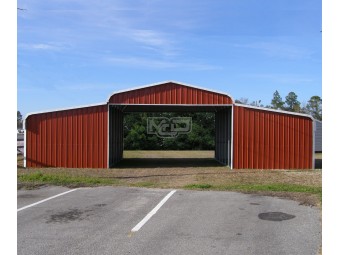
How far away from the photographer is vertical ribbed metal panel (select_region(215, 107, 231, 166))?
72.4ft

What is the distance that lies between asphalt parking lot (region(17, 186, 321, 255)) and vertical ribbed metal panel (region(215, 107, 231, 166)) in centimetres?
1073

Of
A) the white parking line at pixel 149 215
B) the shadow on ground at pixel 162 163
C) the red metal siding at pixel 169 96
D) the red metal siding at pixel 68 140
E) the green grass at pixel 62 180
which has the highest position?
the red metal siding at pixel 169 96

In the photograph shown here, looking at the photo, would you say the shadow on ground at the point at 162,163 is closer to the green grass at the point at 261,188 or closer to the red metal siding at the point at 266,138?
the red metal siding at the point at 266,138

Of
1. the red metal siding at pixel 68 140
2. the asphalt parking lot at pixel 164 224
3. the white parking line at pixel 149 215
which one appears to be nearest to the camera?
the asphalt parking lot at pixel 164 224

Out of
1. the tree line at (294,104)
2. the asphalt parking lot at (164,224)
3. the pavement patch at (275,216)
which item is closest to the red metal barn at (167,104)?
the asphalt parking lot at (164,224)

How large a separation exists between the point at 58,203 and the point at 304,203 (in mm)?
5967

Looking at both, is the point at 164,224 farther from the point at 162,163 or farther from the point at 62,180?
the point at 162,163

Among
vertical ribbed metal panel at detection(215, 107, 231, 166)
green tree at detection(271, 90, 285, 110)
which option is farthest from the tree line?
vertical ribbed metal panel at detection(215, 107, 231, 166)

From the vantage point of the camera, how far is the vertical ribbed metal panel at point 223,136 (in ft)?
72.4

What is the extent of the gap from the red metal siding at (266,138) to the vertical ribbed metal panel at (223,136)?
1860mm

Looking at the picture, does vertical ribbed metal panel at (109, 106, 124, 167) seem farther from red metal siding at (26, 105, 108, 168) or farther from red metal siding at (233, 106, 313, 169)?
red metal siding at (233, 106, 313, 169)
